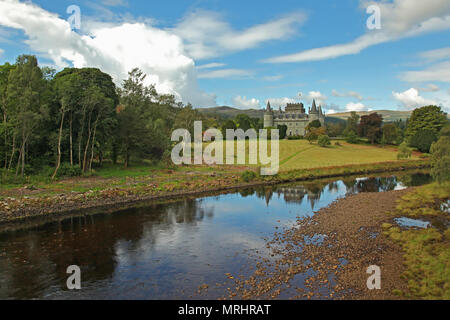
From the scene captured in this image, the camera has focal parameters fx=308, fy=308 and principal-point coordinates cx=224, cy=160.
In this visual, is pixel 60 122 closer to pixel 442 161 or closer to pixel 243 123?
pixel 442 161

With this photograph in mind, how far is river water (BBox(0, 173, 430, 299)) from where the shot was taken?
13.7m

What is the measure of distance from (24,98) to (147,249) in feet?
71.2

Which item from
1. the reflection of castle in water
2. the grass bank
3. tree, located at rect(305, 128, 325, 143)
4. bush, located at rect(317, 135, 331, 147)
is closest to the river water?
the reflection of castle in water

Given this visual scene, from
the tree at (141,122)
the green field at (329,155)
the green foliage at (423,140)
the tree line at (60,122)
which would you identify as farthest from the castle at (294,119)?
the tree line at (60,122)

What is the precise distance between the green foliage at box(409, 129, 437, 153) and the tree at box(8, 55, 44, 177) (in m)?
77.2

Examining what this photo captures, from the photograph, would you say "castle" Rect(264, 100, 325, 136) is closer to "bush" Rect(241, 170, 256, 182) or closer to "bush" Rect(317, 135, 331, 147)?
"bush" Rect(317, 135, 331, 147)

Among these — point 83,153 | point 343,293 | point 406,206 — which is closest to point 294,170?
point 406,206

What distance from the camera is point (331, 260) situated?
1609cm

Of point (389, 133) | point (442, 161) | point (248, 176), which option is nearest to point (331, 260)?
point (442, 161)

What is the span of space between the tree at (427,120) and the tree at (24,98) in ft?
275

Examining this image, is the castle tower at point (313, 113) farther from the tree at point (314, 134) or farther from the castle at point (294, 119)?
the tree at point (314, 134)

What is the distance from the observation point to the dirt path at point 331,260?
13.0m
